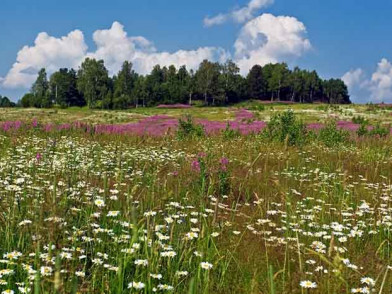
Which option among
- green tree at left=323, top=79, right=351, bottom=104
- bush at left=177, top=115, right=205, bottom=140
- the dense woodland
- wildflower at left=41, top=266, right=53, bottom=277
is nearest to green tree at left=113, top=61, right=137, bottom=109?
the dense woodland

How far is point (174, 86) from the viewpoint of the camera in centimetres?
9556

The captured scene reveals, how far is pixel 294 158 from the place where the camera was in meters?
10.6

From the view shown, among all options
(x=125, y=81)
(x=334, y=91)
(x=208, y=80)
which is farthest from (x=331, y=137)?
(x=334, y=91)

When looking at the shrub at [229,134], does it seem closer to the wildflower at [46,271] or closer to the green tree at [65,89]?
the wildflower at [46,271]

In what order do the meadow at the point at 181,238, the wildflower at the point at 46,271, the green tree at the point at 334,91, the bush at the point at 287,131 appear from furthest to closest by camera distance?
the green tree at the point at 334,91 < the bush at the point at 287,131 < the meadow at the point at 181,238 < the wildflower at the point at 46,271

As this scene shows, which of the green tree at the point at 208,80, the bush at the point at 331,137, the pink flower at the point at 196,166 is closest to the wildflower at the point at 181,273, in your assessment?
the pink flower at the point at 196,166

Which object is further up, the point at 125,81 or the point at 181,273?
the point at 125,81

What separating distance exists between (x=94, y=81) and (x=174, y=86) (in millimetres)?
20467

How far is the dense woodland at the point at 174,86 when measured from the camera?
92.2 meters

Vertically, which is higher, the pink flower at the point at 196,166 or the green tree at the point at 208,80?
the green tree at the point at 208,80

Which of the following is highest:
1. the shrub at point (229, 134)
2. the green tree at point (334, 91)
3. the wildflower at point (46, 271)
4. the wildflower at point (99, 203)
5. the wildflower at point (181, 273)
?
the green tree at point (334, 91)

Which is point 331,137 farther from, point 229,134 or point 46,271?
point 46,271

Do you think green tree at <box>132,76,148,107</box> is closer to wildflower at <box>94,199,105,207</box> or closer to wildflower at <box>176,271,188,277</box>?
wildflower at <box>94,199,105,207</box>

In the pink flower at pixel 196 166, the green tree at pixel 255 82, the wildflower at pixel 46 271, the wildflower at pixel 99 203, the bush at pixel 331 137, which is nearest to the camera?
the wildflower at pixel 46 271
